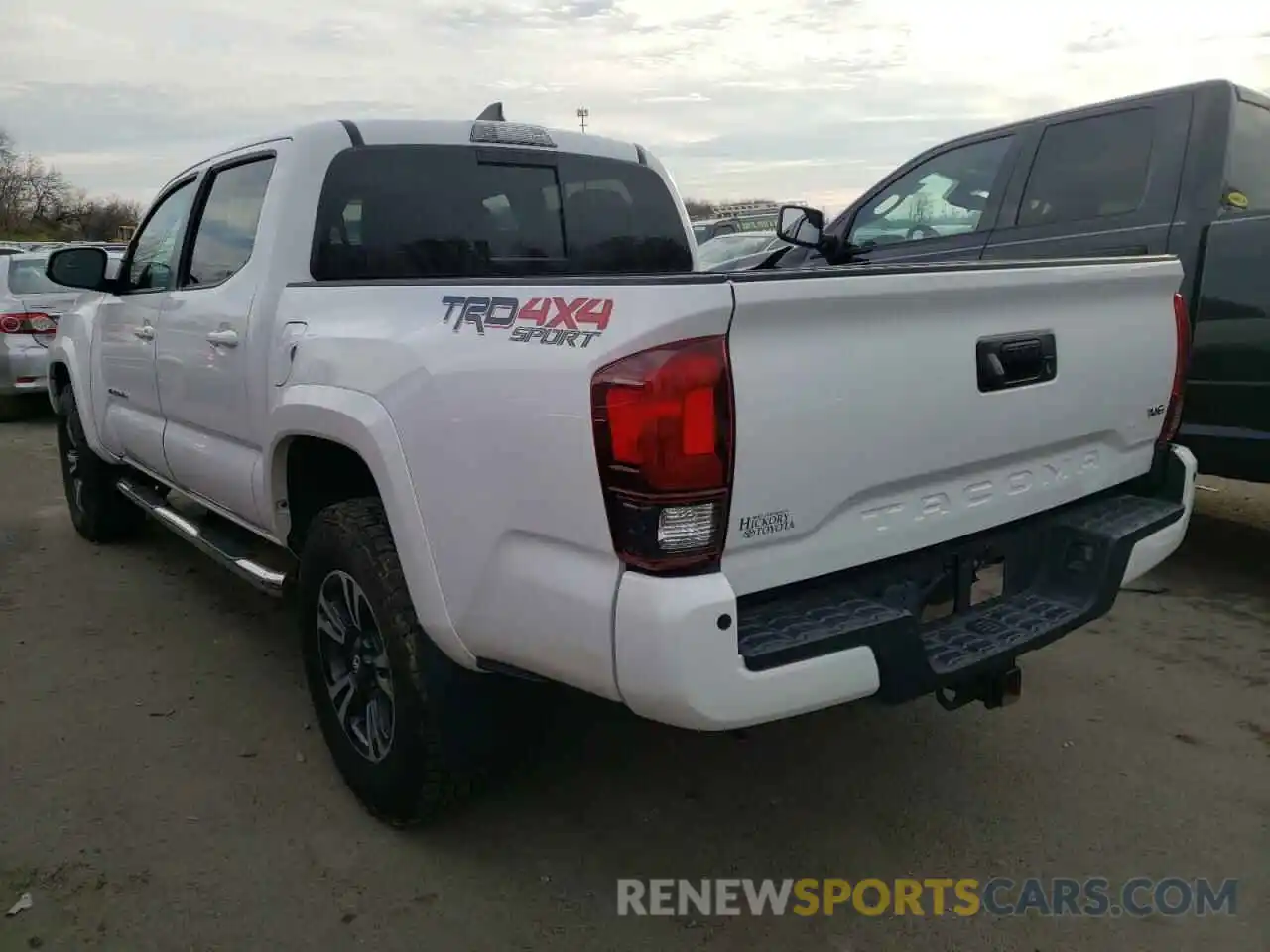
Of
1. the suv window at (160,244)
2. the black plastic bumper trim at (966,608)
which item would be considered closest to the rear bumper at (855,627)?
the black plastic bumper trim at (966,608)

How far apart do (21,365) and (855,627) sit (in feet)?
33.2

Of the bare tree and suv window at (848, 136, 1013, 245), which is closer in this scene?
suv window at (848, 136, 1013, 245)

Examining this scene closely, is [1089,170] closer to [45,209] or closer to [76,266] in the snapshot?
[76,266]

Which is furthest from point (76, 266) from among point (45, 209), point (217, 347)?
point (45, 209)

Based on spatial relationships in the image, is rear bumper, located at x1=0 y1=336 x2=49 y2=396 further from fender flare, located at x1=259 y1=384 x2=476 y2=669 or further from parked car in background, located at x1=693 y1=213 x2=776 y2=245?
parked car in background, located at x1=693 y1=213 x2=776 y2=245

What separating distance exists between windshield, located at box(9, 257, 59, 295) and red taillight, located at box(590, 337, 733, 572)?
9966 millimetres

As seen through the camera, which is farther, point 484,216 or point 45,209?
point 45,209

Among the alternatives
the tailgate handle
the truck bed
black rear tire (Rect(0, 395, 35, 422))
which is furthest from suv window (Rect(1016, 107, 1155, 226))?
black rear tire (Rect(0, 395, 35, 422))

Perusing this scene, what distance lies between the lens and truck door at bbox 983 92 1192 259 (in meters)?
4.64

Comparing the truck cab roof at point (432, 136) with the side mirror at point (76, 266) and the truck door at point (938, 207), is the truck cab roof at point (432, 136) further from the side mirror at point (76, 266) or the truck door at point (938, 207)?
the truck door at point (938, 207)

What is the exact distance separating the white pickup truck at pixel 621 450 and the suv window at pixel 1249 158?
2.01m

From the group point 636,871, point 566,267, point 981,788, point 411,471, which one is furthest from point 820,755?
point 566,267

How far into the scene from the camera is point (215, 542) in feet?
13.0

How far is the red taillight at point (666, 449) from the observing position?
1964 millimetres
